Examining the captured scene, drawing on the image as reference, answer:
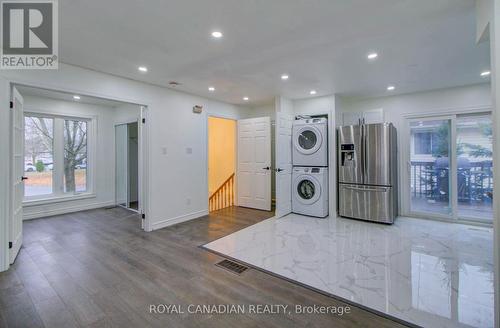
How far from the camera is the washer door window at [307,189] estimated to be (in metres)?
4.75

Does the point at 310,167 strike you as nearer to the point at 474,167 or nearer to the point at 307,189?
the point at 307,189

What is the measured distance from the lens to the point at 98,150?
5.85 m

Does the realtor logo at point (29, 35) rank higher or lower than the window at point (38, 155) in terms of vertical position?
higher

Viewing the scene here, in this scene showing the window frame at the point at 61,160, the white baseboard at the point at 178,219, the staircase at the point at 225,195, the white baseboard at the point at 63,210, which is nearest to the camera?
the white baseboard at the point at 178,219

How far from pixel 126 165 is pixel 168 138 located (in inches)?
92.2

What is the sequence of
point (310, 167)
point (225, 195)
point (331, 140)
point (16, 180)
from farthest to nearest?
point (225, 195) → point (310, 167) → point (331, 140) → point (16, 180)

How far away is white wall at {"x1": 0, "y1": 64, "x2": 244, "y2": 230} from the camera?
3384 mm

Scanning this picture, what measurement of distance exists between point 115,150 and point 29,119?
1734mm

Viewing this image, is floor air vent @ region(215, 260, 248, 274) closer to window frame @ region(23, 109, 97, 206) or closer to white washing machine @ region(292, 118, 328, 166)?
white washing machine @ region(292, 118, 328, 166)

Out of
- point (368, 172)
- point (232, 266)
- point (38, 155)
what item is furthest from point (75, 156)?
point (368, 172)

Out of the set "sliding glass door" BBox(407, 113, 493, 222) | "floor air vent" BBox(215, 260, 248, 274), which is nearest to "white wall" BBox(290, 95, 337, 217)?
"sliding glass door" BBox(407, 113, 493, 222)

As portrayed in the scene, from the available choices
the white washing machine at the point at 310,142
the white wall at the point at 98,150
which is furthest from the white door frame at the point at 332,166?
the white wall at the point at 98,150

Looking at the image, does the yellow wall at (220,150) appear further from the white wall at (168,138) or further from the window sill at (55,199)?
the window sill at (55,199)

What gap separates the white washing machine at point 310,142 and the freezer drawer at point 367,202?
745 mm
